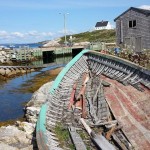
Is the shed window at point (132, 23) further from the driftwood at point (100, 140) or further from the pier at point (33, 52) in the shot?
the driftwood at point (100, 140)

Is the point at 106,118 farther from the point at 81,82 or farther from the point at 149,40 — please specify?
the point at 149,40

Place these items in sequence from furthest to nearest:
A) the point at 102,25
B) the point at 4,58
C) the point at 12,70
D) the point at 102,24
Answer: the point at 102,25, the point at 102,24, the point at 4,58, the point at 12,70

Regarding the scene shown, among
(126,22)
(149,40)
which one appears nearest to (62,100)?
(149,40)

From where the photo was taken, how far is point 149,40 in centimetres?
3816

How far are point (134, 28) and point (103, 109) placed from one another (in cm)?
3006

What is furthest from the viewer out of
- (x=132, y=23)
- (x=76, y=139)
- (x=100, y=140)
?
(x=132, y=23)

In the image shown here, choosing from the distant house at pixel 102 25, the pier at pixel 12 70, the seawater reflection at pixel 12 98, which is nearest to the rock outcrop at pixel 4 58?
the pier at pixel 12 70

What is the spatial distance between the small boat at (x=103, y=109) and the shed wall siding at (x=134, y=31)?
22365 mm

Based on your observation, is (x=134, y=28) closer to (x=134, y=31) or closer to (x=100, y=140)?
(x=134, y=31)

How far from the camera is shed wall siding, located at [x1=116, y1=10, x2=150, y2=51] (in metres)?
38.9

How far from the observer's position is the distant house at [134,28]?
128 feet

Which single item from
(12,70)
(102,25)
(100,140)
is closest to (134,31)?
(12,70)

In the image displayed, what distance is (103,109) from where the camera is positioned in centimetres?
1208

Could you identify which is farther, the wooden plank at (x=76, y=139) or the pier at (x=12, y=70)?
the pier at (x=12, y=70)
